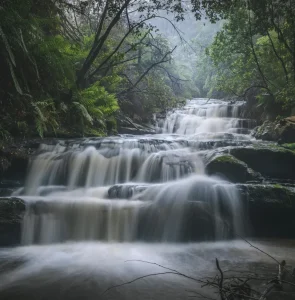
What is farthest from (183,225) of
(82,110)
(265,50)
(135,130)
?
(265,50)

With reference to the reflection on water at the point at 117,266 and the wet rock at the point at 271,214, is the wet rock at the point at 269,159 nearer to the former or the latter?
the wet rock at the point at 271,214

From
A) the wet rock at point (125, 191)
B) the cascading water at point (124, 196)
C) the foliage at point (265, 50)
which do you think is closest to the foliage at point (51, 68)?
the cascading water at point (124, 196)

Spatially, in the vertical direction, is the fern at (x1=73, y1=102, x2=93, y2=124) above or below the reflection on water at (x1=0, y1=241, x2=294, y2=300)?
above

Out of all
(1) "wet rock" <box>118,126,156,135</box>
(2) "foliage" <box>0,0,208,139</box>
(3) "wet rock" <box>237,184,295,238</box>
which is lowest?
(3) "wet rock" <box>237,184,295,238</box>

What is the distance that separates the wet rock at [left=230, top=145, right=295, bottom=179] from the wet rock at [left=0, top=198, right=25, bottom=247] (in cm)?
551

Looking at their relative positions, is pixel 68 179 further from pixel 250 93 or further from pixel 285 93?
pixel 250 93

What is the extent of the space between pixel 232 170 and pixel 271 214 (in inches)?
65.9

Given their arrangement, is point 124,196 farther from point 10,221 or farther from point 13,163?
point 13,163

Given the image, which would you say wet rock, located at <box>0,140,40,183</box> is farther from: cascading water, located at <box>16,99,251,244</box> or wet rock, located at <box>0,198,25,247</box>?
wet rock, located at <box>0,198,25,247</box>

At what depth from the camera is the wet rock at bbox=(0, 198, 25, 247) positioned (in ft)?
16.3

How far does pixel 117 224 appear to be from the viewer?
5453 mm

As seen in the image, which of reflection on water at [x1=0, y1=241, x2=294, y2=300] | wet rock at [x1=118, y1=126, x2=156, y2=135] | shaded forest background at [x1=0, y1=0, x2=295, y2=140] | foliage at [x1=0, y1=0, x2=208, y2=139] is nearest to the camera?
reflection on water at [x1=0, y1=241, x2=294, y2=300]

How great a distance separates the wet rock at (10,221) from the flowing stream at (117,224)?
153 mm

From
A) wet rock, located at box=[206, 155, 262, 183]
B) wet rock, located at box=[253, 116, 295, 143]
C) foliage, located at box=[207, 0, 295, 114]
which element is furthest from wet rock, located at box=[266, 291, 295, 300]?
foliage, located at box=[207, 0, 295, 114]
